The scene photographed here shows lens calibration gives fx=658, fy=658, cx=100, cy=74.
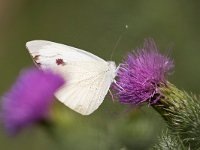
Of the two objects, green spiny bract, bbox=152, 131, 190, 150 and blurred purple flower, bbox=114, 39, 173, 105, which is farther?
blurred purple flower, bbox=114, 39, 173, 105

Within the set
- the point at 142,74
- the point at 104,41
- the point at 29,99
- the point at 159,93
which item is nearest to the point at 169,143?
the point at 159,93

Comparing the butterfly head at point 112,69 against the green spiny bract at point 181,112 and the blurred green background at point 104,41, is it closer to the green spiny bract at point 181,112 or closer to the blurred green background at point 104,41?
the blurred green background at point 104,41

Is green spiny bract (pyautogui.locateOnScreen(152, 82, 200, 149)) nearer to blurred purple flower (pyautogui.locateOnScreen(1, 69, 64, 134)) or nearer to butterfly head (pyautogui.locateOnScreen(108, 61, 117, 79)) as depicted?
butterfly head (pyautogui.locateOnScreen(108, 61, 117, 79))

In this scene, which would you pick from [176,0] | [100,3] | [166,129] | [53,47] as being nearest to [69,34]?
[100,3]

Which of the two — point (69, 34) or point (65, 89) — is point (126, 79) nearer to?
point (65, 89)

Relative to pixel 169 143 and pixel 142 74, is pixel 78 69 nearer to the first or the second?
pixel 142 74

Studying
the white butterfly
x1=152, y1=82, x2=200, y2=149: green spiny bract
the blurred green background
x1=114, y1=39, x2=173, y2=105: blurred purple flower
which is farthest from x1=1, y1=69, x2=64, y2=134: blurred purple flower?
x1=152, y1=82, x2=200, y2=149: green spiny bract

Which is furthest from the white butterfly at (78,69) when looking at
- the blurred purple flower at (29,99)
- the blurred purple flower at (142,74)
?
the blurred purple flower at (29,99)
